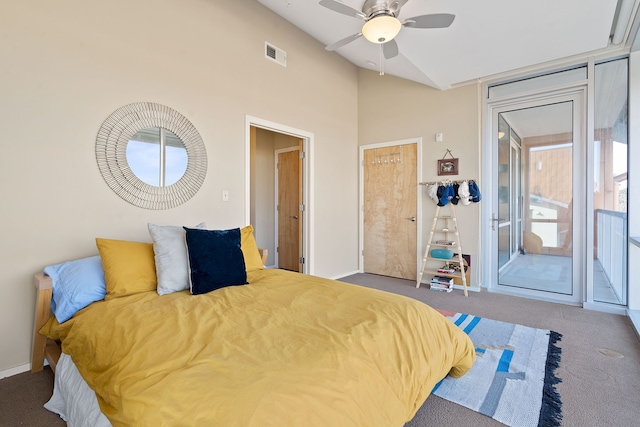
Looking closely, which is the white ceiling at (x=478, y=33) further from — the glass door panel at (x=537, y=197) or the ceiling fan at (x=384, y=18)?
the glass door panel at (x=537, y=197)

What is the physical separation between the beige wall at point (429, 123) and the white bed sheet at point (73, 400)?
4.08 m

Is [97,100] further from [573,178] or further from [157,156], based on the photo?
[573,178]

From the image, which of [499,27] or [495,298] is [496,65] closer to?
[499,27]

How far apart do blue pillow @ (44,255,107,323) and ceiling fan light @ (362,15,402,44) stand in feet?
9.14

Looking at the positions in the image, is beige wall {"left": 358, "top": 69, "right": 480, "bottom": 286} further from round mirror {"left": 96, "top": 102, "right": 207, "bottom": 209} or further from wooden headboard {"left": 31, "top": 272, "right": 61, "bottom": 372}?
wooden headboard {"left": 31, "top": 272, "right": 61, "bottom": 372}

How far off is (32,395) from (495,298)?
4.39m

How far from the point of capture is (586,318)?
3004 millimetres

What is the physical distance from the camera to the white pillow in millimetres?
2053

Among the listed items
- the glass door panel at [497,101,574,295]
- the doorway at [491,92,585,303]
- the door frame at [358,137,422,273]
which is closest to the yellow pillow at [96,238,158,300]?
the door frame at [358,137,422,273]

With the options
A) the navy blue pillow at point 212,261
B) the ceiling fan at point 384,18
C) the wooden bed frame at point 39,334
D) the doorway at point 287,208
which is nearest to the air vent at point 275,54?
the ceiling fan at point 384,18

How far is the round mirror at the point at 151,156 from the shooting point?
2420 mm

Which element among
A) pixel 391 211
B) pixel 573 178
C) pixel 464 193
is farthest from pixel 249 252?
pixel 573 178

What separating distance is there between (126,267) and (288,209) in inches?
131

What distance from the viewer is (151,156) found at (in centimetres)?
263
